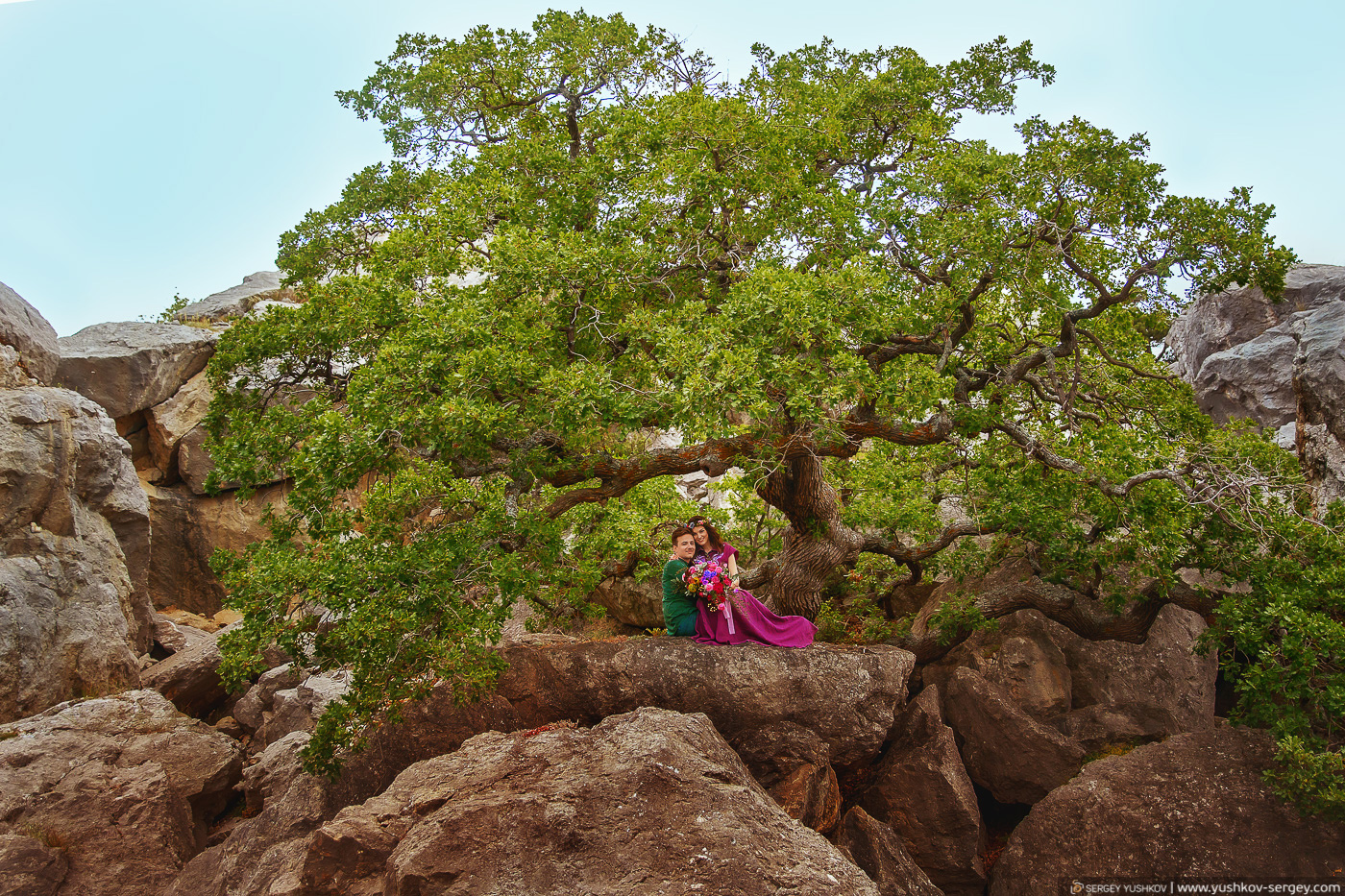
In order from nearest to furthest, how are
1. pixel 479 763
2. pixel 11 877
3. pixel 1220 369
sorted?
pixel 479 763
pixel 11 877
pixel 1220 369

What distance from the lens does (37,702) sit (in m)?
12.3

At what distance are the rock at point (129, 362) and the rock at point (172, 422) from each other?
0.21 metres

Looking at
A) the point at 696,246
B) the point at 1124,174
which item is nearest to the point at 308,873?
the point at 696,246

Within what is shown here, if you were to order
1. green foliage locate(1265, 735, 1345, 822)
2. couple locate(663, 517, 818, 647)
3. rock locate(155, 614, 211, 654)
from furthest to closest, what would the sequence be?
rock locate(155, 614, 211, 654) → couple locate(663, 517, 818, 647) → green foliage locate(1265, 735, 1345, 822)

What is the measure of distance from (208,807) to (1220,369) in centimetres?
1801

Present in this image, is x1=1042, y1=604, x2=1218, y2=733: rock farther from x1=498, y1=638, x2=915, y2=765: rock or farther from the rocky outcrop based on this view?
x1=498, y1=638, x2=915, y2=765: rock

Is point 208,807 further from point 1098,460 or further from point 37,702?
point 1098,460

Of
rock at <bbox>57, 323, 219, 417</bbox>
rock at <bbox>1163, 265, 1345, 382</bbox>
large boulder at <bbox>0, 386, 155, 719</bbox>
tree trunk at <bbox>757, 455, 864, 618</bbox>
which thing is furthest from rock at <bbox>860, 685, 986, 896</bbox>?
rock at <bbox>57, 323, 219, 417</bbox>

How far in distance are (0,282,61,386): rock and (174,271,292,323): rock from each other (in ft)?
15.9

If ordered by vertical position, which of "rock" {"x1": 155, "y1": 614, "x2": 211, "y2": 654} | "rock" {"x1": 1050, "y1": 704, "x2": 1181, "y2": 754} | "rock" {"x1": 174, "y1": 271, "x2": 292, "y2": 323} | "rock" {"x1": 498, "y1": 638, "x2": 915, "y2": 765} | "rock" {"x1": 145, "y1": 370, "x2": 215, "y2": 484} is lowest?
"rock" {"x1": 1050, "y1": 704, "x2": 1181, "y2": 754}

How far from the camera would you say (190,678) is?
44.7 feet

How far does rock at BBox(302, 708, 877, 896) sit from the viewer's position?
5934 millimetres

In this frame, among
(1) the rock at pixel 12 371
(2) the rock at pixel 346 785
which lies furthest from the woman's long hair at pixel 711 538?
(1) the rock at pixel 12 371

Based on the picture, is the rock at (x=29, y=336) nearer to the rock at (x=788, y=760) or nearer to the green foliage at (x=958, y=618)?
the rock at (x=788, y=760)
